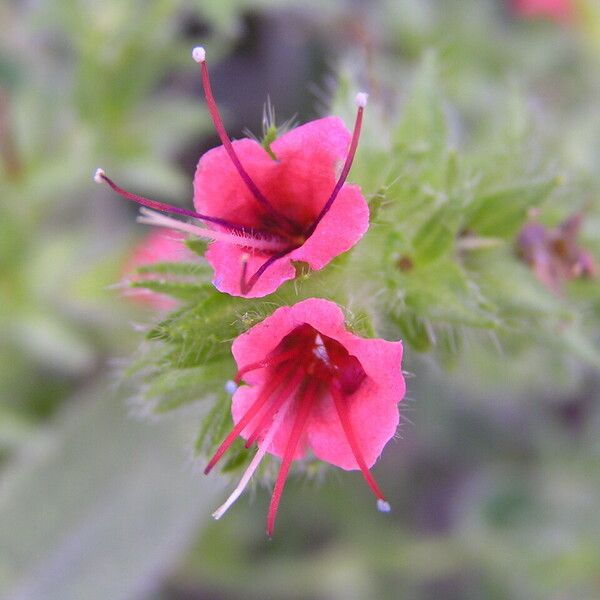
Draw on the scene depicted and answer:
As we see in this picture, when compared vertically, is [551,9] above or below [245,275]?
above

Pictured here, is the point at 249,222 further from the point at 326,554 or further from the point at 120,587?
the point at 326,554

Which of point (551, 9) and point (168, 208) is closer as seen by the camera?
point (168, 208)

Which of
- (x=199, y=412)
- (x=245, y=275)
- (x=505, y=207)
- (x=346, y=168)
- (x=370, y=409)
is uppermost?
(x=346, y=168)

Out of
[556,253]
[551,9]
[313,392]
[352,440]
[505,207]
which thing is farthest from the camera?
[551,9]

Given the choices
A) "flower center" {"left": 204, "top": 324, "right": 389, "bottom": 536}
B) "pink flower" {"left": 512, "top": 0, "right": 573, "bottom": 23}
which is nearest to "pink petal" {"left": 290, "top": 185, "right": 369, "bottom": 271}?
"flower center" {"left": 204, "top": 324, "right": 389, "bottom": 536}

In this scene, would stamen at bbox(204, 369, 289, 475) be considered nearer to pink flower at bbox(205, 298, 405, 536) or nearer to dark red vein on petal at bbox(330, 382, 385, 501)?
pink flower at bbox(205, 298, 405, 536)

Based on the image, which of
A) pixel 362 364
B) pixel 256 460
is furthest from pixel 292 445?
pixel 362 364

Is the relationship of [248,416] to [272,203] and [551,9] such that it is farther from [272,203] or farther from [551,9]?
[551,9]

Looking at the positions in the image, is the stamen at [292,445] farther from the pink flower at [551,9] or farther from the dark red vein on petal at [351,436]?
the pink flower at [551,9]
